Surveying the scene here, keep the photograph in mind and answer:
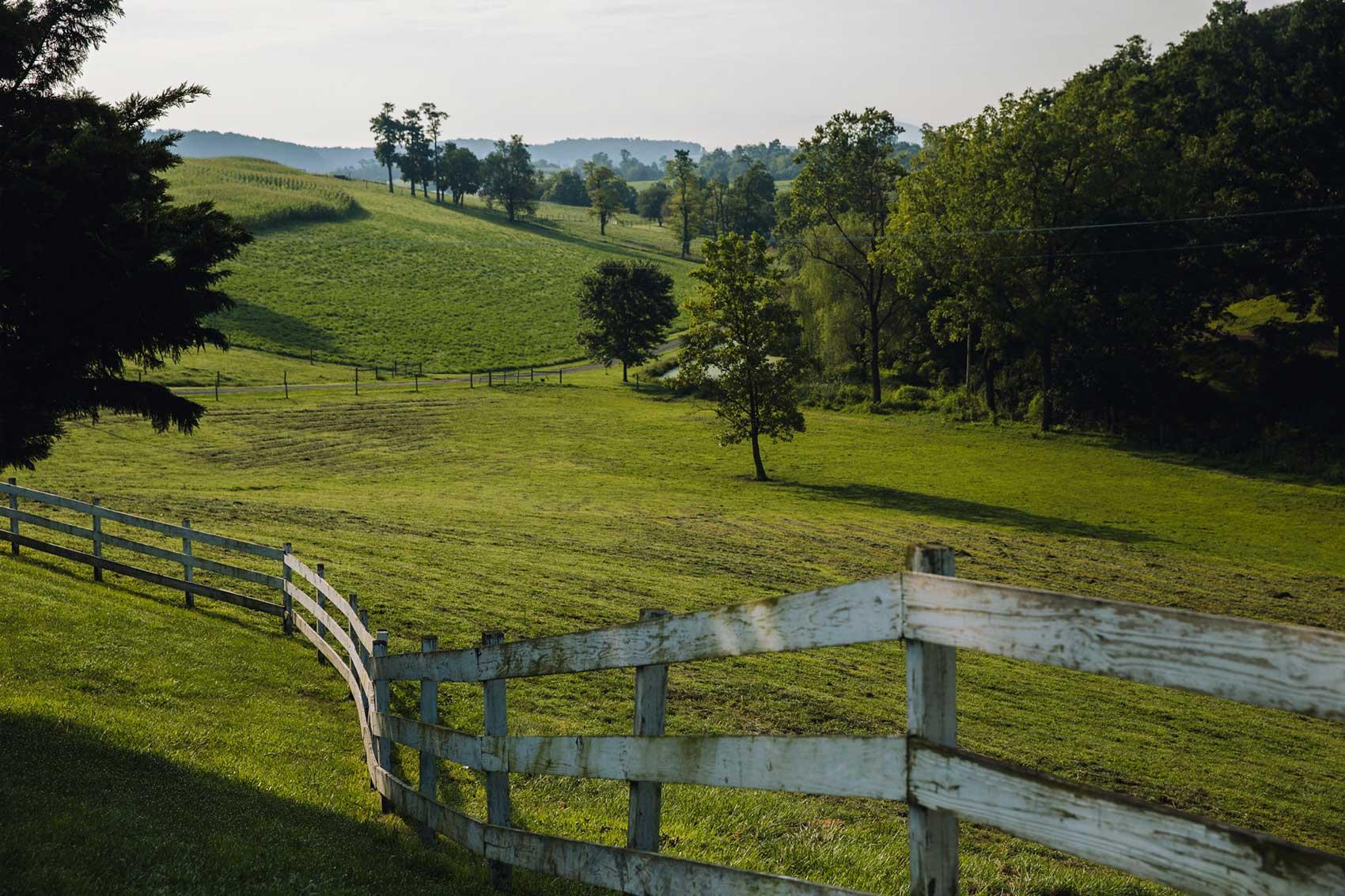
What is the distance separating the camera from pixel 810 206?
6931 cm

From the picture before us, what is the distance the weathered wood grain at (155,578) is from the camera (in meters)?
17.5

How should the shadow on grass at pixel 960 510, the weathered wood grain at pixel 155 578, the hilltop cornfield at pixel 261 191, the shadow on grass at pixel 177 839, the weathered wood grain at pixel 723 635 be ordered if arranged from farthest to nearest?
the hilltop cornfield at pixel 261 191
the shadow on grass at pixel 960 510
the weathered wood grain at pixel 155 578
the shadow on grass at pixel 177 839
the weathered wood grain at pixel 723 635

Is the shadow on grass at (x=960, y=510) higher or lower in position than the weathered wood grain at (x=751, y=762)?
lower

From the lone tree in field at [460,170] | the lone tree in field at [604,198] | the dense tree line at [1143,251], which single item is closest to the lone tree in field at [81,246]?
the dense tree line at [1143,251]

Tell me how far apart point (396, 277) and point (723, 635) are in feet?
361

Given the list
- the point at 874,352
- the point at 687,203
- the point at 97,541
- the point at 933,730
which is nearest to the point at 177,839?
the point at 933,730

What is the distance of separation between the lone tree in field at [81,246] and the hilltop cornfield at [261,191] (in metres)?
107

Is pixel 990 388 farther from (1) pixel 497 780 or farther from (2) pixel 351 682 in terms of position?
(1) pixel 497 780

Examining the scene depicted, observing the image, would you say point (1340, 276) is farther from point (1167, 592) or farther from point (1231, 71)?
point (1167, 592)

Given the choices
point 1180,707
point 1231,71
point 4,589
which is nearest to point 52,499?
point 4,589

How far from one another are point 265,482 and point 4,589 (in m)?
22.5

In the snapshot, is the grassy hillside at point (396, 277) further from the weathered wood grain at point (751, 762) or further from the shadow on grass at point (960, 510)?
the weathered wood grain at point (751, 762)

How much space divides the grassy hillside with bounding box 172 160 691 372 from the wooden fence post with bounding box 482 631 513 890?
77.2 m

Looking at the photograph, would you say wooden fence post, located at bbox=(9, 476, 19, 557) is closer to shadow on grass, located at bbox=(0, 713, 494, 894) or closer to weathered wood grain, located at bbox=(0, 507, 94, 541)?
weathered wood grain, located at bbox=(0, 507, 94, 541)
